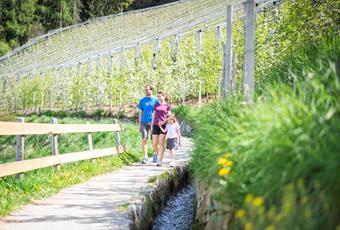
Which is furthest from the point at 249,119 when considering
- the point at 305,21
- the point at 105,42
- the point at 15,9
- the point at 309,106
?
the point at 15,9

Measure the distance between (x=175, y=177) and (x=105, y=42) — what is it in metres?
39.7

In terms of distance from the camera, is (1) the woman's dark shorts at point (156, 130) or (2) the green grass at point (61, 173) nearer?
(2) the green grass at point (61, 173)

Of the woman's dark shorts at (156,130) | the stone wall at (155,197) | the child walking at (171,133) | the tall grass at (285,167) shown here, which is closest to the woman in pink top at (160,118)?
the woman's dark shorts at (156,130)

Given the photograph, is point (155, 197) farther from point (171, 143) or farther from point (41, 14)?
point (41, 14)

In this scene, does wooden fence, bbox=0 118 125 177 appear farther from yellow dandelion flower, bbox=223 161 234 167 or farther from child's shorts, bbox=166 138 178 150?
yellow dandelion flower, bbox=223 161 234 167

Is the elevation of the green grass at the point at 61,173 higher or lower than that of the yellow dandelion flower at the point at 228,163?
lower

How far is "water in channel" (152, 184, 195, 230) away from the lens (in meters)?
7.33

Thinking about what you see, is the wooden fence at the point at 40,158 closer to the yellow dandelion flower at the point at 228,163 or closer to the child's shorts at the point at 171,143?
the child's shorts at the point at 171,143

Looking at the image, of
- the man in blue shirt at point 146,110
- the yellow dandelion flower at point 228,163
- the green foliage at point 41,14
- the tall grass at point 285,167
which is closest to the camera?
the tall grass at point 285,167

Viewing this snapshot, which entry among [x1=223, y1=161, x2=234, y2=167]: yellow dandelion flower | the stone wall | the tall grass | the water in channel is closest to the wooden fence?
the stone wall

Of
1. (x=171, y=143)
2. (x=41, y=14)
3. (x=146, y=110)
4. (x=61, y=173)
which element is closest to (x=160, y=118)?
(x=171, y=143)

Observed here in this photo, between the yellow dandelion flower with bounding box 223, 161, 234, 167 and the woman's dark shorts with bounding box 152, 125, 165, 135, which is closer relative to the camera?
the yellow dandelion flower with bounding box 223, 161, 234, 167

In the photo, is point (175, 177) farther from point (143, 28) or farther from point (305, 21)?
point (143, 28)

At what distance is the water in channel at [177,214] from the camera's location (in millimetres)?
7332
